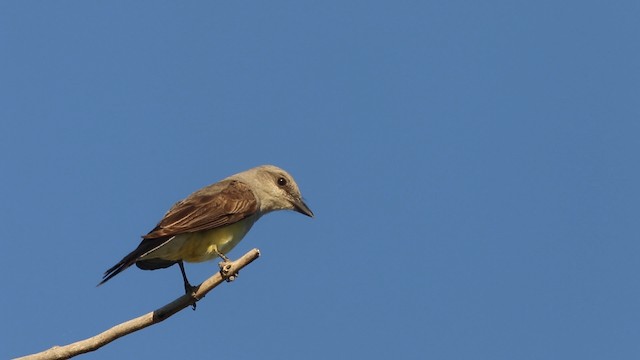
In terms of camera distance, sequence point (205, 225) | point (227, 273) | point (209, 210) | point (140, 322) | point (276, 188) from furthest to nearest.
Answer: point (276, 188)
point (209, 210)
point (205, 225)
point (227, 273)
point (140, 322)

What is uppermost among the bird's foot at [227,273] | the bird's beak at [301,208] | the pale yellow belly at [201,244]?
the bird's beak at [301,208]

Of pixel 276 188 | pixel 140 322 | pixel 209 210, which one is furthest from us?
pixel 276 188

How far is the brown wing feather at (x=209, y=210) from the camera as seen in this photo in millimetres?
9898

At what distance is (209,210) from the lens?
34.6 feet

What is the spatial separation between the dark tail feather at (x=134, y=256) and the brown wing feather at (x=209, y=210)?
8cm

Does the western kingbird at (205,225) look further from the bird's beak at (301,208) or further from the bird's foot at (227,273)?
the bird's foot at (227,273)

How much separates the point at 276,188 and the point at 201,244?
223 centimetres

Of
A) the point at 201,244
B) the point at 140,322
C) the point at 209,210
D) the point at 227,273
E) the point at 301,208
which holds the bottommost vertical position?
the point at 140,322

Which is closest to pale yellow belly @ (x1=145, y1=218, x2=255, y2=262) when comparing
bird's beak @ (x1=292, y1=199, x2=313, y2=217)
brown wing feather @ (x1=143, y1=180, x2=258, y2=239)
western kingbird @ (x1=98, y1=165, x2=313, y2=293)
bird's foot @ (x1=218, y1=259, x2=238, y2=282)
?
western kingbird @ (x1=98, y1=165, x2=313, y2=293)

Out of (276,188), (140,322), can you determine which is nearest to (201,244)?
(276,188)

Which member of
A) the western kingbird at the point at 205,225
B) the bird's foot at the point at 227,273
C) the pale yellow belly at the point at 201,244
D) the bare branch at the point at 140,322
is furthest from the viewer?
the pale yellow belly at the point at 201,244

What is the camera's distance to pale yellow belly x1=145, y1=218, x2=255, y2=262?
10039 millimetres

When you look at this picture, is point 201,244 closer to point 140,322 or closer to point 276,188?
point 276,188

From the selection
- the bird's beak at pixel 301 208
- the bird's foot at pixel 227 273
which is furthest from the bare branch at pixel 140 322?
the bird's beak at pixel 301 208
